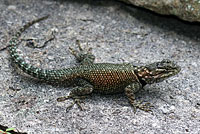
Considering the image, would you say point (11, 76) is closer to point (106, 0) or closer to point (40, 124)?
point (40, 124)

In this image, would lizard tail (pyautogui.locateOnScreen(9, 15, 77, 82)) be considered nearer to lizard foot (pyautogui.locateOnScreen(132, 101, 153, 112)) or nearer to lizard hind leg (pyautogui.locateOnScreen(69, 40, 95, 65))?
lizard hind leg (pyautogui.locateOnScreen(69, 40, 95, 65))

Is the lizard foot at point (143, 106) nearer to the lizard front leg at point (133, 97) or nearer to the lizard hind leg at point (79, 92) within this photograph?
the lizard front leg at point (133, 97)

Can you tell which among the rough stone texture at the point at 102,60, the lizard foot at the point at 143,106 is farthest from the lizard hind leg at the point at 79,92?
the lizard foot at the point at 143,106

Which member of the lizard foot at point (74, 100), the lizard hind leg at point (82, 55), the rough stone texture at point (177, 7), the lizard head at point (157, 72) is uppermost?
the rough stone texture at point (177, 7)

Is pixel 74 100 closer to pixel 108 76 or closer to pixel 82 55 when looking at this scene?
pixel 108 76

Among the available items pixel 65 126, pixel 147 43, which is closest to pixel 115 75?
pixel 65 126

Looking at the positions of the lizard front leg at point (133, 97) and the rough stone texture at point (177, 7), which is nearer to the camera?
the lizard front leg at point (133, 97)

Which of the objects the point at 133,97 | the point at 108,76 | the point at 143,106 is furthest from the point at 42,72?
the point at 143,106
